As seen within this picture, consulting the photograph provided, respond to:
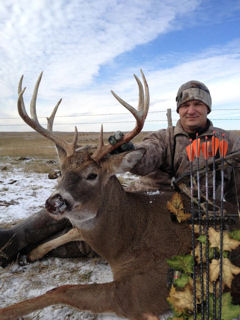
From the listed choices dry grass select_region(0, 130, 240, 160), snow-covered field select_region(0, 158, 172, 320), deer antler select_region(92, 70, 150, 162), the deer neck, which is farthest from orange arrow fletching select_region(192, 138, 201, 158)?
dry grass select_region(0, 130, 240, 160)

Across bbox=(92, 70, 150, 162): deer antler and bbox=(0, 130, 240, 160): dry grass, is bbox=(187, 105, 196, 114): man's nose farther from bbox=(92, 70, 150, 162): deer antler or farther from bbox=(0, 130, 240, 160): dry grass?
bbox=(92, 70, 150, 162): deer antler

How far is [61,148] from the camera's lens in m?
3.45

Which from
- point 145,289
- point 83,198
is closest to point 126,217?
point 83,198

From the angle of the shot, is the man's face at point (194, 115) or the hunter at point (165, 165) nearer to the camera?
the hunter at point (165, 165)

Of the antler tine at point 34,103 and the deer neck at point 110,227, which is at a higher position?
the antler tine at point 34,103

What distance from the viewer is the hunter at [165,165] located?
12.4 ft

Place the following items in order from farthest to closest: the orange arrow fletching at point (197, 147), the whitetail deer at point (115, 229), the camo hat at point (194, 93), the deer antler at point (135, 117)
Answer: the camo hat at point (194, 93)
the deer antler at point (135, 117)
the whitetail deer at point (115, 229)
the orange arrow fletching at point (197, 147)

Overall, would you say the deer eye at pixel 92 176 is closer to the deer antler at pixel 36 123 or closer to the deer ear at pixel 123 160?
the deer ear at pixel 123 160

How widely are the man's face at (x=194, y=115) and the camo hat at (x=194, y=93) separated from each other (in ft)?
0.23

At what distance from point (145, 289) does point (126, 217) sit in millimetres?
798

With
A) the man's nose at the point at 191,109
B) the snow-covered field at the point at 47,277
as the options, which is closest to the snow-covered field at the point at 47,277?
the snow-covered field at the point at 47,277

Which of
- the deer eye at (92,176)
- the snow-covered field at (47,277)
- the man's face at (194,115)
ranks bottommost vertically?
the snow-covered field at (47,277)

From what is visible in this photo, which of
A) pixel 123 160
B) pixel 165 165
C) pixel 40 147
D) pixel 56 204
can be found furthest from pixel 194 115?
pixel 40 147

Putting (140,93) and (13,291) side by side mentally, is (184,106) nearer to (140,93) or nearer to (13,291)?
(140,93)
